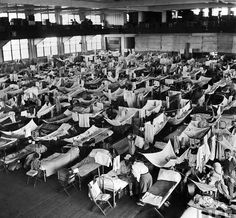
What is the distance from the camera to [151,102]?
16062 mm

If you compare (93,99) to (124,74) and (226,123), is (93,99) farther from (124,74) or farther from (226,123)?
(124,74)

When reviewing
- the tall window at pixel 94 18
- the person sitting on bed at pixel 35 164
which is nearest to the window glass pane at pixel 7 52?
the tall window at pixel 94 18

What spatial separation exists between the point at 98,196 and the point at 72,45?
123 feet

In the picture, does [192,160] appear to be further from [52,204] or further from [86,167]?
[52,204]

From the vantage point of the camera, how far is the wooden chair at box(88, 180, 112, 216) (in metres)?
8.79

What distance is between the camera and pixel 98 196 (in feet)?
29.3

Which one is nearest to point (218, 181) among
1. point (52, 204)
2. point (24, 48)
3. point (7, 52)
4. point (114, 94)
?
point (52, 204)

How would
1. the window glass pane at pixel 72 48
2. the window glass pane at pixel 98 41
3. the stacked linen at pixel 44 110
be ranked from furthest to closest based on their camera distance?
the window glass pane at pixel 98 41
the window glass pane at pixel 72 48
the stacked linen at pixel 44 110

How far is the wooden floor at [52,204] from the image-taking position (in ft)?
29.2

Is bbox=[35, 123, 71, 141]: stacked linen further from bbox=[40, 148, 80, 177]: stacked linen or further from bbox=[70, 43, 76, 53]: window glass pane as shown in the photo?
bbox=[70, 43, 76, 53]: window glass pane

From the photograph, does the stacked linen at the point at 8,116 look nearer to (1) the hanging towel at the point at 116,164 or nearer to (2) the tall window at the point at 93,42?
(1) the hanging towel at the point at 116,164

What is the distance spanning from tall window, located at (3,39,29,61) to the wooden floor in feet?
92.9

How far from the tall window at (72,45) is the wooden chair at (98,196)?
3537 cm

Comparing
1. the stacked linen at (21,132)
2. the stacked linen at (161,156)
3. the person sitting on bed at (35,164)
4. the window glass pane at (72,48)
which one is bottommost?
the person sitting on bed at (35,164)
